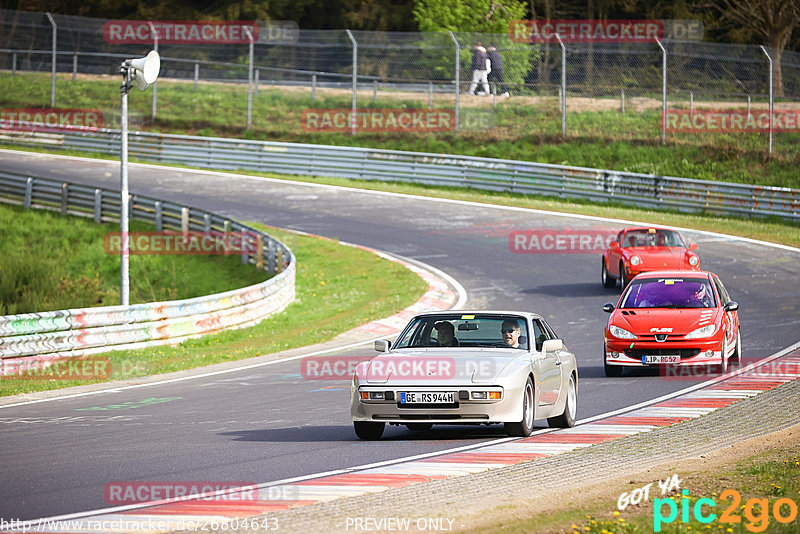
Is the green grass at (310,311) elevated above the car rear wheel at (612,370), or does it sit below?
below

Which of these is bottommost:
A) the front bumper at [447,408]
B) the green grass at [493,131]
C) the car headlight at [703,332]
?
the car headlight at [703,332]

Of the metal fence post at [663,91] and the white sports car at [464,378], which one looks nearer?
the white sports car at [464,378]

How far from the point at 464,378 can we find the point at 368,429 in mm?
1110

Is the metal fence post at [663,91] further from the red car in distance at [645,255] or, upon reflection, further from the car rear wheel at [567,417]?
the car rear wheel at [567,417]

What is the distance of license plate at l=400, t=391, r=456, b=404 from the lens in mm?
10812

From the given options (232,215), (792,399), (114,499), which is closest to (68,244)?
Answer: (232,215)

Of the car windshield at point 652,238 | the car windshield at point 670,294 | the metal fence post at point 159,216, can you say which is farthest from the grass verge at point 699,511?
the metal fence post at point 159,216

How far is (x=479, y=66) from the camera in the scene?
4128 centimetres

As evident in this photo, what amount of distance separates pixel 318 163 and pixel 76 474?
Answer: 34.8 m

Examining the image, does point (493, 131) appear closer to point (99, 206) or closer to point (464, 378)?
point (99, 206)

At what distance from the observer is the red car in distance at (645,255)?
24.0 meters

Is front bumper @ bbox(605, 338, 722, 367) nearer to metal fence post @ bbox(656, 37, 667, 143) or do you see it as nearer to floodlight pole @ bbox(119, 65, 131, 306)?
floodlight pole @ bbox(119, 65, 131, 306)

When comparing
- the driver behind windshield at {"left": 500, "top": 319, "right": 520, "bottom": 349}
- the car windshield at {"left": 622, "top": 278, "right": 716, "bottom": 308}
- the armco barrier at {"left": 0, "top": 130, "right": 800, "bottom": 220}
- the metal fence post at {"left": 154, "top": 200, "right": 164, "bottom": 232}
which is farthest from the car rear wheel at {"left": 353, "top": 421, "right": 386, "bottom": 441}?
the armco barrier at {"left": 0, "top": 130, "right": 800, "bottom": 220}

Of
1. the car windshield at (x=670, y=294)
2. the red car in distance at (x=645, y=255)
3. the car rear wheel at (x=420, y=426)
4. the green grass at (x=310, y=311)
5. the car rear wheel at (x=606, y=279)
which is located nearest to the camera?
the car rear wheel at (x=420, y=426)
